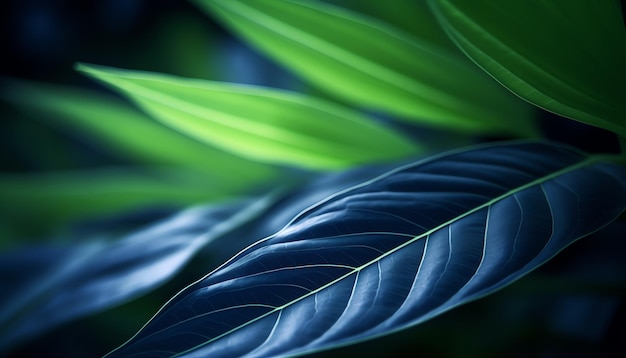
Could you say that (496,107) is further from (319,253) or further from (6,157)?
(6,157)

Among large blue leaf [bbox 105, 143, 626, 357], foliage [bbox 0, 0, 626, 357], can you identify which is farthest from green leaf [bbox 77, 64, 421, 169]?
large blue leaf [bbox 105, 143, 626, 357]

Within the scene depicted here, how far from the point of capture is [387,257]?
1.00 feet

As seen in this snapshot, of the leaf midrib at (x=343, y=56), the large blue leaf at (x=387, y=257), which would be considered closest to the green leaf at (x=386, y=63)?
the leaf midrib at (x=343, y=56)

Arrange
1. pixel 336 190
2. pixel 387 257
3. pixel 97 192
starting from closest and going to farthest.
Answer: pixel 387 257 → pixel 336 190 → pixel 97 192

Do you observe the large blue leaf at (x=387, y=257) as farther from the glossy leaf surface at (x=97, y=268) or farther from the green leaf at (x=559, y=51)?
the glossy leaf surface at (x=97, y=268)

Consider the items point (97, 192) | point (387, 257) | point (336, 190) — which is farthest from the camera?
point (97, 192)

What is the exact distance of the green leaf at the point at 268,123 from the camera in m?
0.50

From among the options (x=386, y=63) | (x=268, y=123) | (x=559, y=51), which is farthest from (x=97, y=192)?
(x=559, y=51)

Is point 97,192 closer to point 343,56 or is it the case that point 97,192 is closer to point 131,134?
point 131,134

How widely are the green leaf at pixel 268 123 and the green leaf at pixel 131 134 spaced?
0.05m

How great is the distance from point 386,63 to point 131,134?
0.93 feet

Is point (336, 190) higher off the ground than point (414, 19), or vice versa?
point (414, 19)

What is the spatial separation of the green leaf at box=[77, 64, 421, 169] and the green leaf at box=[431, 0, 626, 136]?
199mm

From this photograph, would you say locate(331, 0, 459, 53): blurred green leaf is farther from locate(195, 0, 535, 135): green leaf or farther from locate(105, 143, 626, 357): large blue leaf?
locate(105, 143, 626, 357): large blue leaf
